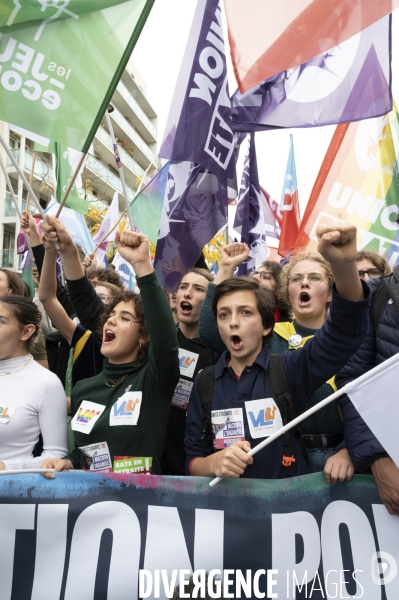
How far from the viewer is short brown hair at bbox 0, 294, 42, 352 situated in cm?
301

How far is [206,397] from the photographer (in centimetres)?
254

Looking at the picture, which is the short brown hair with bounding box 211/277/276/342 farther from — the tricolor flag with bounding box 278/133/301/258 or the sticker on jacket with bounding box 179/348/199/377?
the tricolor flag with bounding box 278/133/301/258

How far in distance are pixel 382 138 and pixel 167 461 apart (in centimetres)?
412

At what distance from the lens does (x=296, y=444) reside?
2.41 meters

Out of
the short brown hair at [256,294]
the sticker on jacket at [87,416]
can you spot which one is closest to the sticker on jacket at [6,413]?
the sticker on jacket at [87,416]

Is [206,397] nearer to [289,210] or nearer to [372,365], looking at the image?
[372,365]

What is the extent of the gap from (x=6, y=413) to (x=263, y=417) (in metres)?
1.15

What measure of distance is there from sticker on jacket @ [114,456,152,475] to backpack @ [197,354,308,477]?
31 cm

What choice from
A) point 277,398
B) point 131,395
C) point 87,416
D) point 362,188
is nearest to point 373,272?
point 362,188

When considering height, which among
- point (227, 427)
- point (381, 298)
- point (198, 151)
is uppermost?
point (198, 151)

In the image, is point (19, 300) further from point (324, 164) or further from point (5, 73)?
point (324, 164)

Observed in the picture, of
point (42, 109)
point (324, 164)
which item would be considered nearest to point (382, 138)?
point (324, 164)

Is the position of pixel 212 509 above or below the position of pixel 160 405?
below

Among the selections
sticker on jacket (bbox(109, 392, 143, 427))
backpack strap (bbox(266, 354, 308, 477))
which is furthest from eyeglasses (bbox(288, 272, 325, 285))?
sticker on jacket (bbox(109, 392, 143, 427))
